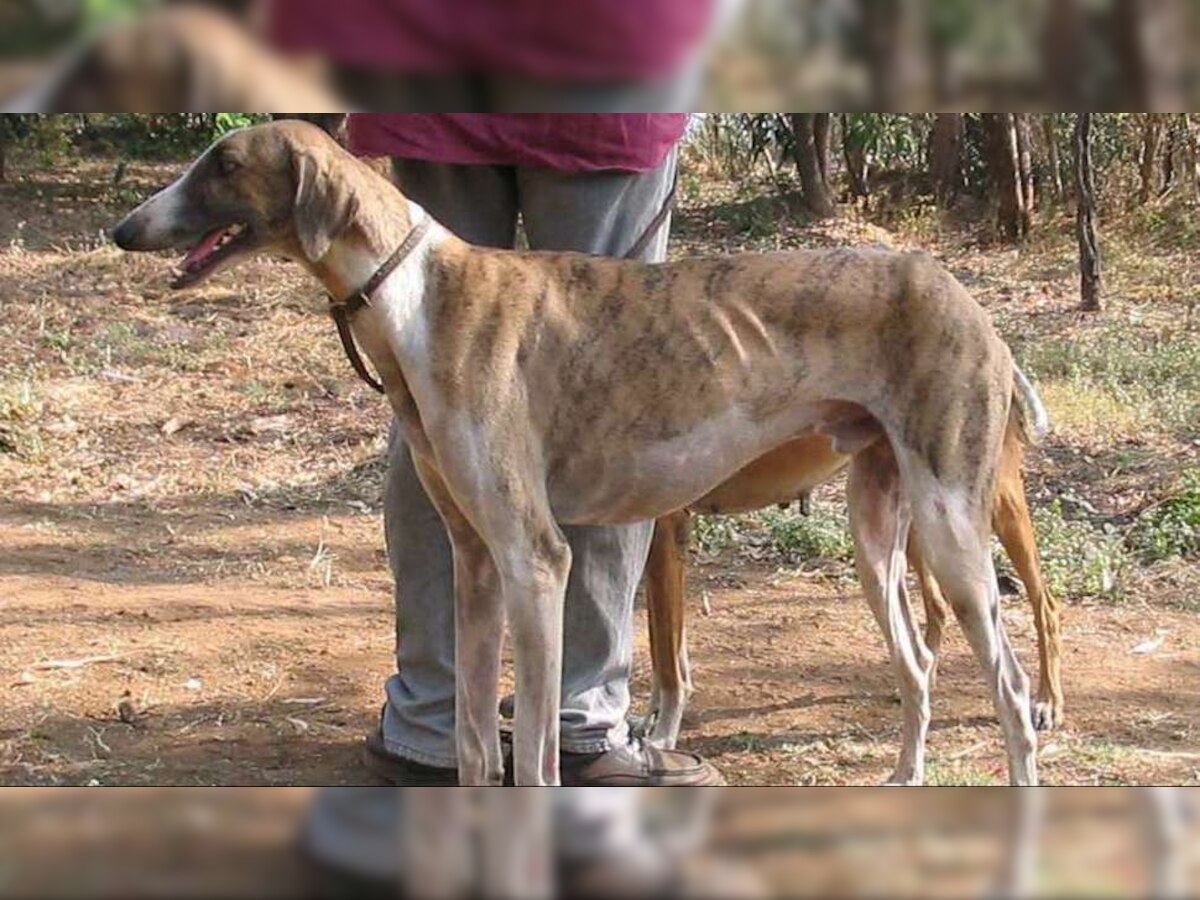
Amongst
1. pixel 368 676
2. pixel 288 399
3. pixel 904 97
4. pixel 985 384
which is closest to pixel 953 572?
pixel 985 384

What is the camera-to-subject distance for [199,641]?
4.79 metres

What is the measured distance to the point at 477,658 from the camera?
10.4ft

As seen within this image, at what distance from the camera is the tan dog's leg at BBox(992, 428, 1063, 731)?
4.18 m

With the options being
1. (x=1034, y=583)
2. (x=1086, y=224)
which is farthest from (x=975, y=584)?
(x=1086, y=224)

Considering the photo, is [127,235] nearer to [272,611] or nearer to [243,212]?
[243,212]

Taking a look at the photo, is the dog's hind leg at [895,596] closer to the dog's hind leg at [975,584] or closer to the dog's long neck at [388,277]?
the dog's hind leg at [975,584]

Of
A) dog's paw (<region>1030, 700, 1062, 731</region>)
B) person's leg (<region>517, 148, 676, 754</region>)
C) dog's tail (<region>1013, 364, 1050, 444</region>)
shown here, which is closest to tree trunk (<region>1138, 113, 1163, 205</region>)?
dog's paw (<region>1030, 700, 1062, 731</region>)

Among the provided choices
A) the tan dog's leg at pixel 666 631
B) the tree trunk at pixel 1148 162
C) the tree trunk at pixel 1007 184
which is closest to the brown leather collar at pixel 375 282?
the tan dog's leg at pixel 666 631

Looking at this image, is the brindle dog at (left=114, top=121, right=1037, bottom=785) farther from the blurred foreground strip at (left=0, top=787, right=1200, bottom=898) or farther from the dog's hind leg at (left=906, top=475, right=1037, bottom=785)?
the blurred foreground strip at (left=0, top=787, right=1200, bottom=898)

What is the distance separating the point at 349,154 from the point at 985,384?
126 cm

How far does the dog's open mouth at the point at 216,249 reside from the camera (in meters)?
2.74

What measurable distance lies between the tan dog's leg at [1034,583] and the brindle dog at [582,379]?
0.93 metres

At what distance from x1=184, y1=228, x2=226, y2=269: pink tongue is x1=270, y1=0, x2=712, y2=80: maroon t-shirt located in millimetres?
2212

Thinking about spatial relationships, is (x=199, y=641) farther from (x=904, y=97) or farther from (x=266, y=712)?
(x=904, y=97)
